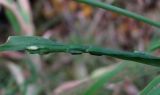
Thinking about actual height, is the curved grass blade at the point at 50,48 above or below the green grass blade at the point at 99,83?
below

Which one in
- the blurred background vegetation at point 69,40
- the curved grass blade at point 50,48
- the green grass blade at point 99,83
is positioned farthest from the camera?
the blurred background vegetation at point 69,40

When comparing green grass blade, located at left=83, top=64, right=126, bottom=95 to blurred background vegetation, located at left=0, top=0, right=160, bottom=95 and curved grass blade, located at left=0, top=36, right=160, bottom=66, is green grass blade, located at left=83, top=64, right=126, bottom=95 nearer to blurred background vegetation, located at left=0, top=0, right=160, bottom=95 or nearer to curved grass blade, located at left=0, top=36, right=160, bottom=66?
curved grass blade, located at left=0, top=36, right=160, bottom=66

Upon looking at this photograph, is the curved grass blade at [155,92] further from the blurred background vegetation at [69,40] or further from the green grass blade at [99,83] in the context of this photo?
the blurred background vegetation at [69,40]

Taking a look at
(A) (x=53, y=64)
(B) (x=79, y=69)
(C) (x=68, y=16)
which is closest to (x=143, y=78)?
(B) (x=79, y=69)

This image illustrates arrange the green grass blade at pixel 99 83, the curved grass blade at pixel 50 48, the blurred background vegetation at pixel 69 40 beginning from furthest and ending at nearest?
the blurred background vegetation at pixel 69 40, the green grass blade at pixel 99 83, the curved grass blade at pixel 50 48

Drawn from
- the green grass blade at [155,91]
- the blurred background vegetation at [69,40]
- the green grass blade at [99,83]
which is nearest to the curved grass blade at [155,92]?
the green grass blade at [155,91]

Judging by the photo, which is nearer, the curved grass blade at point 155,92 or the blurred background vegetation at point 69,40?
the curved grass blade at point 155,92
